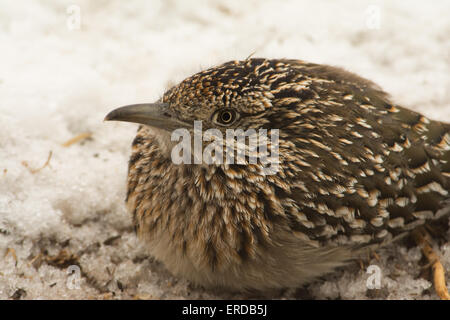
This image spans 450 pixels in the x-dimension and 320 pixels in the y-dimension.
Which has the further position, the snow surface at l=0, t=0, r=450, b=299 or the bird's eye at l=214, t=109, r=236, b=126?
the snow surface at l=0, t=0, r=450, b=299

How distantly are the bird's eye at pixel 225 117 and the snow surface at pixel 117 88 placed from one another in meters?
1.27

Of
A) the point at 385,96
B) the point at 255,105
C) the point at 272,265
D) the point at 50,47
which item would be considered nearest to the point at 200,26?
the point at 50,47

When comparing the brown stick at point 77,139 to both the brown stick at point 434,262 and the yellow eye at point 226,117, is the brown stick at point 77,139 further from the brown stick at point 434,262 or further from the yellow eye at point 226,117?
the brown stick at point 434,262

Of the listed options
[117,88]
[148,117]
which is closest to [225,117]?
[148,117]

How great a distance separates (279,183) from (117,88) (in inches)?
101

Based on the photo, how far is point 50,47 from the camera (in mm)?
5809

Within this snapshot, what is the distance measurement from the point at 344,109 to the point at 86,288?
221 centimetres

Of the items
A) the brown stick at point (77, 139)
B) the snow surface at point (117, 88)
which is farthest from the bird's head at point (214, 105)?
the brown stick at point (77, 139)

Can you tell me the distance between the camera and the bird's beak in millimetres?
3592

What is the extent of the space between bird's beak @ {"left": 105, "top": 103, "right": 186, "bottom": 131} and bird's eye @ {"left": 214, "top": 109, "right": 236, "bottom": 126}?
0.23 m

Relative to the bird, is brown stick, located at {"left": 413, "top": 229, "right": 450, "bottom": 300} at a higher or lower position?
lower

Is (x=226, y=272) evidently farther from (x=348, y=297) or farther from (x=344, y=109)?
(x=344, y=109)

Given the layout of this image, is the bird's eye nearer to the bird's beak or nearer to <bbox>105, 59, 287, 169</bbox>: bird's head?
<bbox>105, 59, 287, 169</bbox>: bird's head

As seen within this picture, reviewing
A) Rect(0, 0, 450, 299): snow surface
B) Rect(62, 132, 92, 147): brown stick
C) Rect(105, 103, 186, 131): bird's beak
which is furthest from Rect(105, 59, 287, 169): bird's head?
Rect(62, 132, 92, 147): brown stick
